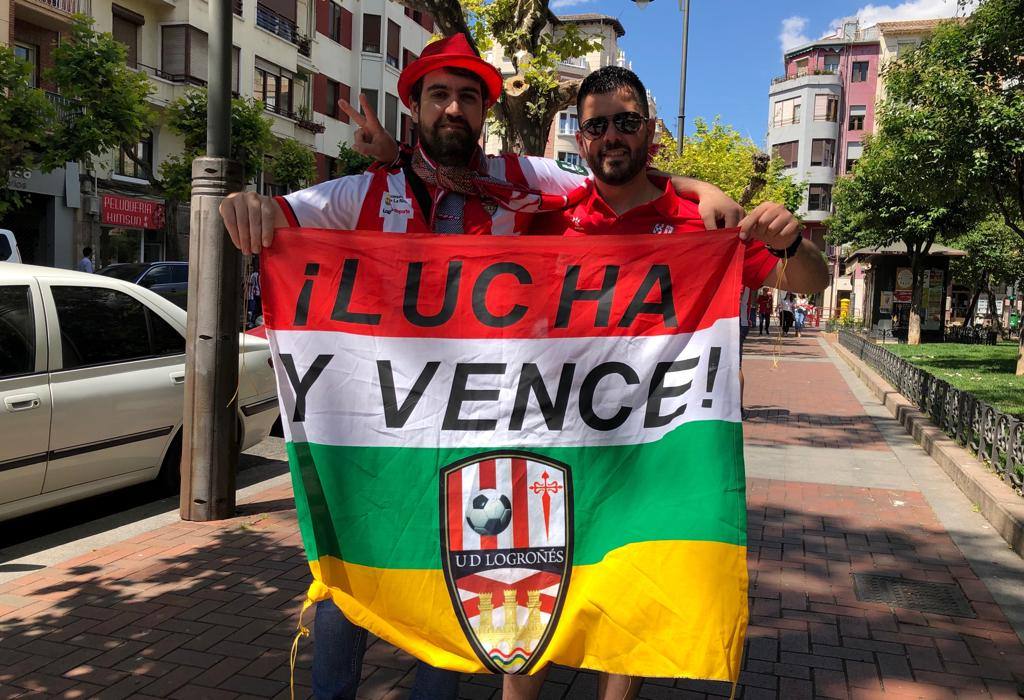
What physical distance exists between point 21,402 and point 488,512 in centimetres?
378

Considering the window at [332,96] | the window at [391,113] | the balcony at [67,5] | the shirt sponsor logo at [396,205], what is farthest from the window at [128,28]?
the shirt sponsor logo at [396,205]

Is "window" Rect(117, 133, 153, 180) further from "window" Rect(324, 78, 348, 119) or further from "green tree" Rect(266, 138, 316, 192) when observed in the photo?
"window" Rect(324, 78, 348, 119)

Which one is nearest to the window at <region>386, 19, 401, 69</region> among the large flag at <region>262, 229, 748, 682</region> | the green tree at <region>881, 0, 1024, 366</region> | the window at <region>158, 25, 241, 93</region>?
the window at <region>158, 25, 241, 93</region>

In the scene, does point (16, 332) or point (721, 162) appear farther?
point (721, 162)

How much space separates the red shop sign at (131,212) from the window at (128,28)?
409 cm

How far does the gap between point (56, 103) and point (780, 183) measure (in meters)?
25.7

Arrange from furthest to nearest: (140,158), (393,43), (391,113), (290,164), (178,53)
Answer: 1. (391,113)
2. (393,43)
3. (290,164)
4. (178,53)
5. (140,158)

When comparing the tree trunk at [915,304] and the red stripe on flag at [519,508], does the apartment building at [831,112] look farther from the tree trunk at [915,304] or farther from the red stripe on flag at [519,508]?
the red stripe on flag at [519,508]

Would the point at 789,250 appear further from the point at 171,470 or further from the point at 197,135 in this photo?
the point at 197,135

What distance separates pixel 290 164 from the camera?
101 feet

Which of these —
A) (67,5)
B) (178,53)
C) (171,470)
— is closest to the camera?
(171,470)

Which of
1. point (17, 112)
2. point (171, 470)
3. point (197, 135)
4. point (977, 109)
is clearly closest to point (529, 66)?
point (171, 470)

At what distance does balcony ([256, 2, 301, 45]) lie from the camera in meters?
32.4

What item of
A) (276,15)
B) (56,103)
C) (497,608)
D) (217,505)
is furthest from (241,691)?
(276,15)
